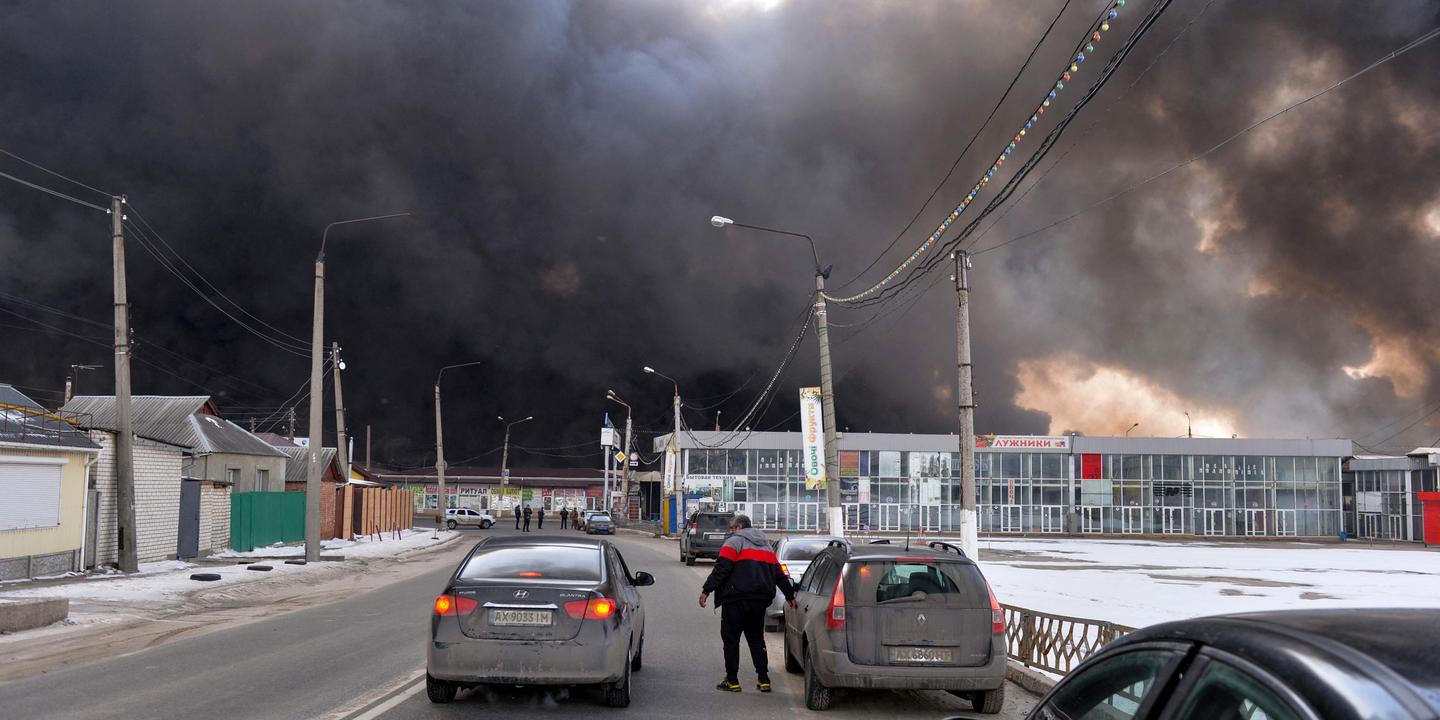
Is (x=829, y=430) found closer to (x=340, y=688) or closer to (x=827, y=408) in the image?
(x=827, y=408)

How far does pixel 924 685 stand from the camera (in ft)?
30.4

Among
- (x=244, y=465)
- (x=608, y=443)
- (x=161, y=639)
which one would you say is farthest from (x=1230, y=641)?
(x=608, y=443)

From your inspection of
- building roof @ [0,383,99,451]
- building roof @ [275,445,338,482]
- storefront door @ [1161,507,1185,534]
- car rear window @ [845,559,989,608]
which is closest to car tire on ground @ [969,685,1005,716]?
car rear window @ [845,559,989,608]

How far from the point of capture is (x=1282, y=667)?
245cm

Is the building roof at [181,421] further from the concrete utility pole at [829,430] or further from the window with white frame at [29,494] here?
the concrete utility pole at [829,430]

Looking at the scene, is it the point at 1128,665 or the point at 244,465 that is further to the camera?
the point at 244,465

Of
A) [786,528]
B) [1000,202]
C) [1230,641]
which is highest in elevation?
[1000,202]

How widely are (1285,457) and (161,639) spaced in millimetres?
83930

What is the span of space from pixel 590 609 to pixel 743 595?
1951 mm

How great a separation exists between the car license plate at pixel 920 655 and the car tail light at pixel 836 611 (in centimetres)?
51

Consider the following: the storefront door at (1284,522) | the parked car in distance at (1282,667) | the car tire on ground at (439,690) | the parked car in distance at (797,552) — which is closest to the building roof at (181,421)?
the parked car in distance at (797,552)

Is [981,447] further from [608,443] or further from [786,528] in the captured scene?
[608,443]

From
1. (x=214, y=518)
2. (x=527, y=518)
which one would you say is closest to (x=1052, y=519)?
(x=527, y=518)

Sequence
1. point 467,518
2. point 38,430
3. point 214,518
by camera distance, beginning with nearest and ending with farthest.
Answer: point 38,430, point 214,518, point 467,518
